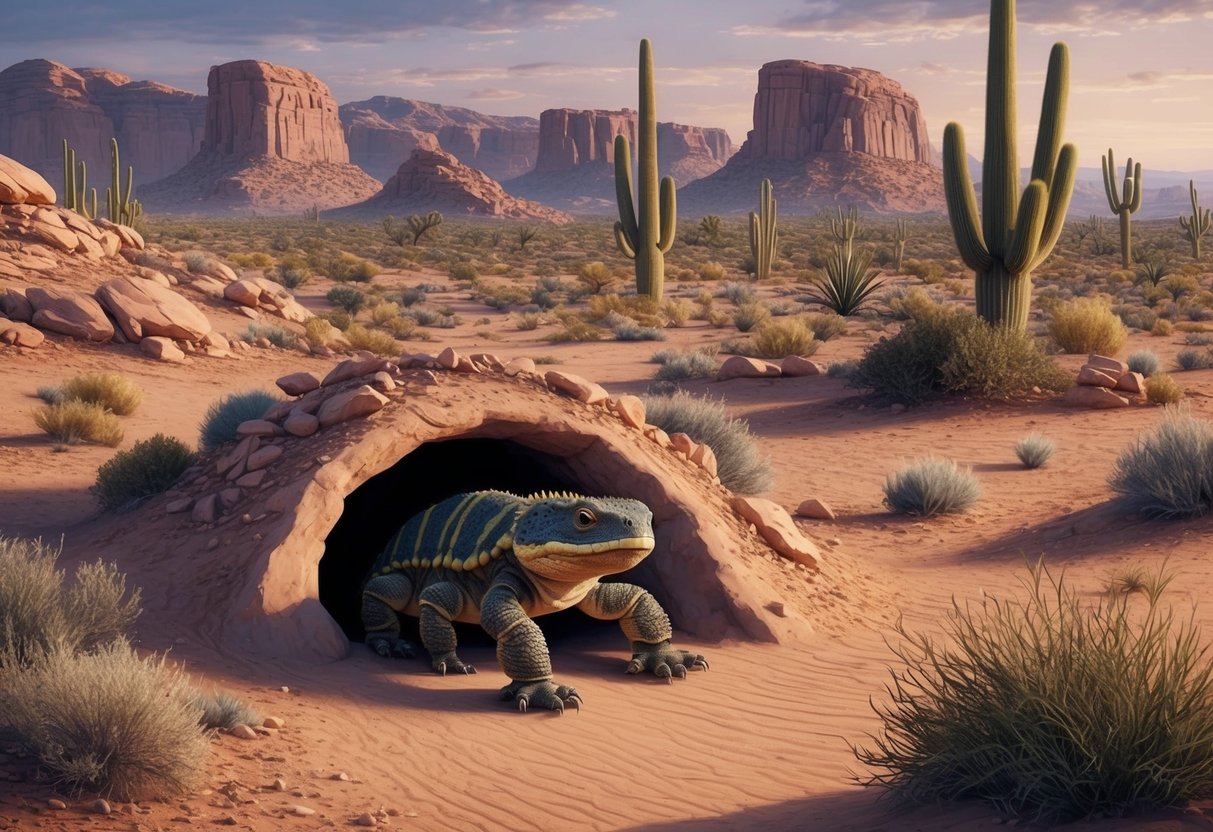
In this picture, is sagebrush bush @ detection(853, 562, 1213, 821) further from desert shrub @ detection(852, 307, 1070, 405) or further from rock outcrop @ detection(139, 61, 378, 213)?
rock outcrop @ detection(139, 61, 378, 213)

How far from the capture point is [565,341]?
25.8 metres

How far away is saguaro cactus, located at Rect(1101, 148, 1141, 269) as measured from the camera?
120 feet

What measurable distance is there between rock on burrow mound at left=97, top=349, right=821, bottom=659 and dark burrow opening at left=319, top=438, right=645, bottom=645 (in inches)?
0.9

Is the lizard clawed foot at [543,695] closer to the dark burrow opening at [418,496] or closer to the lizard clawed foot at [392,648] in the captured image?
the lizard clawed foot at [392,648]

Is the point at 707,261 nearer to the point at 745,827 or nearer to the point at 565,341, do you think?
the point at 565,341

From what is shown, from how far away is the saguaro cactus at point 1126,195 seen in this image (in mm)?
36531

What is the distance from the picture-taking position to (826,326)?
84.3 ft

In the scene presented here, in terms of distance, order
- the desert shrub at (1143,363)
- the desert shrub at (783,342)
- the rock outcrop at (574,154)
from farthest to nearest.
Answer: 1. the rock outcrop at (574,154)
2. the desert shrub at (783,342)
3. the desert shrub at (1143,363)

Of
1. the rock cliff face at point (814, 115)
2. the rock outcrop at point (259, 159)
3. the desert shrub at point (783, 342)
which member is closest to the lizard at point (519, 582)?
the desert shrub at point (783, 342)

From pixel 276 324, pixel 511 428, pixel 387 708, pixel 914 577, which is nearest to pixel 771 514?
pixel 914 577

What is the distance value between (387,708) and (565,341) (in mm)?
19723

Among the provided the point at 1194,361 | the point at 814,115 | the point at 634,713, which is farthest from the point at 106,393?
the point at 814,115

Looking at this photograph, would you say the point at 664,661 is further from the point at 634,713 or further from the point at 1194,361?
the point at 1194,361

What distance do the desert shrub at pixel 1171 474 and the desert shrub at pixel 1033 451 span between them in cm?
308
